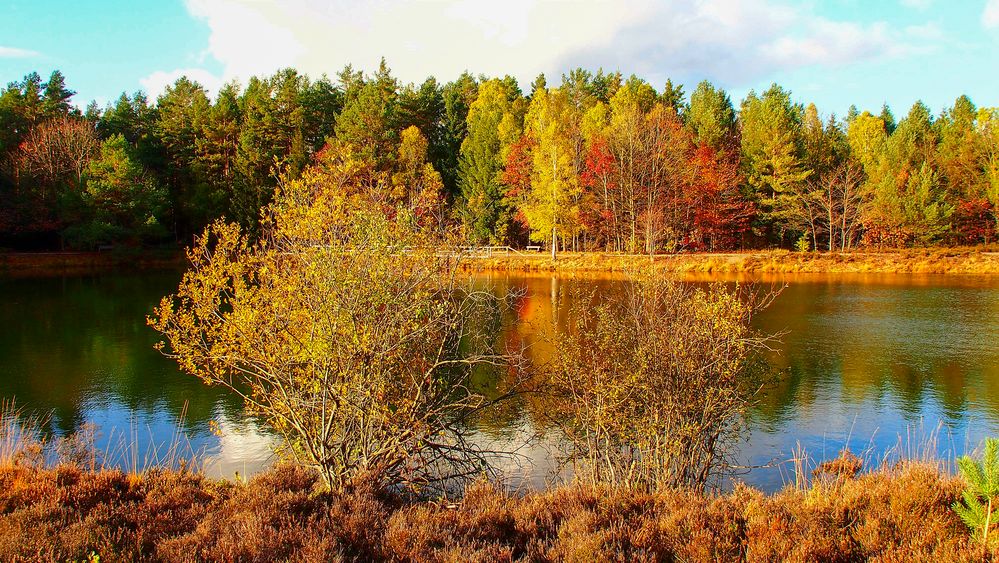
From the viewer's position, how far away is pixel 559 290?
3900 centimetres

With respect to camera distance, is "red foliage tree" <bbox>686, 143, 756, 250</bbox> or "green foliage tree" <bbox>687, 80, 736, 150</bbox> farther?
"green foliage tree" <bbox>687, 80, 736, 150</bbox>

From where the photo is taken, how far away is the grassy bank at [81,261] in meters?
51.4

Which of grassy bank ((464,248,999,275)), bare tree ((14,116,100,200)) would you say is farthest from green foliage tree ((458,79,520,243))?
bare tree ((14,116,100,200))

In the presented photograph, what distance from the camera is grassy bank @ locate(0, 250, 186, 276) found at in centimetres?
5138

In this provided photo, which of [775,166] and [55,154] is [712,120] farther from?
[55,154]

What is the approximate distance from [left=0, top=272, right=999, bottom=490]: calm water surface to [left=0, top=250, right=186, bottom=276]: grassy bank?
74.5 ft

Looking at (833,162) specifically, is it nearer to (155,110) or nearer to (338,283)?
(338,283)

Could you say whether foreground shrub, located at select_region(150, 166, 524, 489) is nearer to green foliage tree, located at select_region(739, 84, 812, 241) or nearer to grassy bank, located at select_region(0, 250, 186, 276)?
grassy bank, located at select_region(0, 250, 186, 276)

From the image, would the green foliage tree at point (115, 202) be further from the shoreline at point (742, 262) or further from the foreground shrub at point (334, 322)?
the foreground shrub at point (334, 322)

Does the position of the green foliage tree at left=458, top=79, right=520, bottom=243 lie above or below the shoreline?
above

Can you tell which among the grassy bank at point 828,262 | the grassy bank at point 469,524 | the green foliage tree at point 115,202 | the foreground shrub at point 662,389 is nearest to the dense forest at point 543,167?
the green foliage tree at point 115,202

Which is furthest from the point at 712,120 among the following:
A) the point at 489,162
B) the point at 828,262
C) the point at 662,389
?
the point at 662,389

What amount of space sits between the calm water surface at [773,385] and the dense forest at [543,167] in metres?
19.2

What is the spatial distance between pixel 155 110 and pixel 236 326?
75.9 meters
